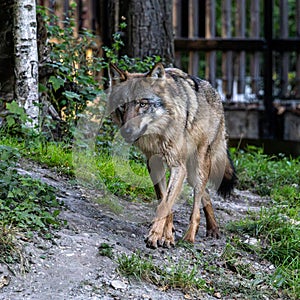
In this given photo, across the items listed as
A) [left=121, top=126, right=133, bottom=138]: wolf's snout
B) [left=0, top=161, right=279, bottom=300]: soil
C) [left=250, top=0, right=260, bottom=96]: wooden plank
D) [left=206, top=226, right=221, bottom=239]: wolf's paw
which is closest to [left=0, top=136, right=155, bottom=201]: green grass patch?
[left=0, top=161, right=279, bottom=300]: soil

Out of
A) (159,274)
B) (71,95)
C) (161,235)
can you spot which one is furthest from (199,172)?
(71,95)

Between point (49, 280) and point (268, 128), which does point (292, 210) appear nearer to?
point (49, 280)

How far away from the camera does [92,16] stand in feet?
34.8

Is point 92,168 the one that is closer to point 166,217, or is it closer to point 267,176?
point 166,217

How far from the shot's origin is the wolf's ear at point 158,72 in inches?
224

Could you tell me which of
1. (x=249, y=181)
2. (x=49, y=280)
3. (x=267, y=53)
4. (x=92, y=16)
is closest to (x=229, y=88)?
(x=267, y=53)

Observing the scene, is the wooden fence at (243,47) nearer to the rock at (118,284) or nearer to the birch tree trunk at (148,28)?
the birch tree trunk at (148,28)

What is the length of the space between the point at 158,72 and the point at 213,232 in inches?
63.2

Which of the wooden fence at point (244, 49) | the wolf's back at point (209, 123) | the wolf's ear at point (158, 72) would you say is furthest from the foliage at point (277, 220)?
the wooden fence at point (244, 49)

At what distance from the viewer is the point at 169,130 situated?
579 cm

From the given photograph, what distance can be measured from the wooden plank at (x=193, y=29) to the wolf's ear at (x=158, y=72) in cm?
625

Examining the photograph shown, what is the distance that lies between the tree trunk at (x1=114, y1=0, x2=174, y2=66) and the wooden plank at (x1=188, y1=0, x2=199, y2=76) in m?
2.85

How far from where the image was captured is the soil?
465cm

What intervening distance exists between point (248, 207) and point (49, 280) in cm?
328
